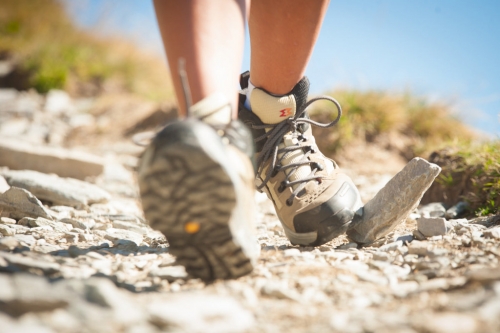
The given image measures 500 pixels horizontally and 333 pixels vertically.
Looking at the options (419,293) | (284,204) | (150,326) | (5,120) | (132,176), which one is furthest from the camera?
(5,120)

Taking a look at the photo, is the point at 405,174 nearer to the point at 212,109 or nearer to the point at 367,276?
the point at 367,276

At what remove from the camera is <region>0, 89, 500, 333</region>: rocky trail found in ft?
2.72

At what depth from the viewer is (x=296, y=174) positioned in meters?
1.62

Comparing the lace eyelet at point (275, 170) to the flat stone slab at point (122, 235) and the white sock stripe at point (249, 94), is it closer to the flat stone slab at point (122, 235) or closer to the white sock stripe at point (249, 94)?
the white sock stripe at point (249, 94)

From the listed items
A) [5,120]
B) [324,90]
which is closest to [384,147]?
[324,90]

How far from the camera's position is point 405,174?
5.49 ft

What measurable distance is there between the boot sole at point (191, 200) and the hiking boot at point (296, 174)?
20.8 inches

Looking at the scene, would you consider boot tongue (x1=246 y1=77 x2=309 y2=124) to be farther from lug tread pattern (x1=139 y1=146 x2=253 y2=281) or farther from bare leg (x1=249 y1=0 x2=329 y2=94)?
lug tread pattern (x1=139 y1=146 x2=253 y2=281)

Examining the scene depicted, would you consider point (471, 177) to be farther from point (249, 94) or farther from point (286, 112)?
point (249, 94)

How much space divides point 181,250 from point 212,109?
380 millimetres

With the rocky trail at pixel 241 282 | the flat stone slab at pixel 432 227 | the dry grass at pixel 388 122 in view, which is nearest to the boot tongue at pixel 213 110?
the rocky trail at pixel 241 282

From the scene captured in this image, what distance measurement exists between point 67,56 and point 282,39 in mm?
9048

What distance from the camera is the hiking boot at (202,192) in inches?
38.6

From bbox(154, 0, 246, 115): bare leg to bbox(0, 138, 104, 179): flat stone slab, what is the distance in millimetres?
2312
